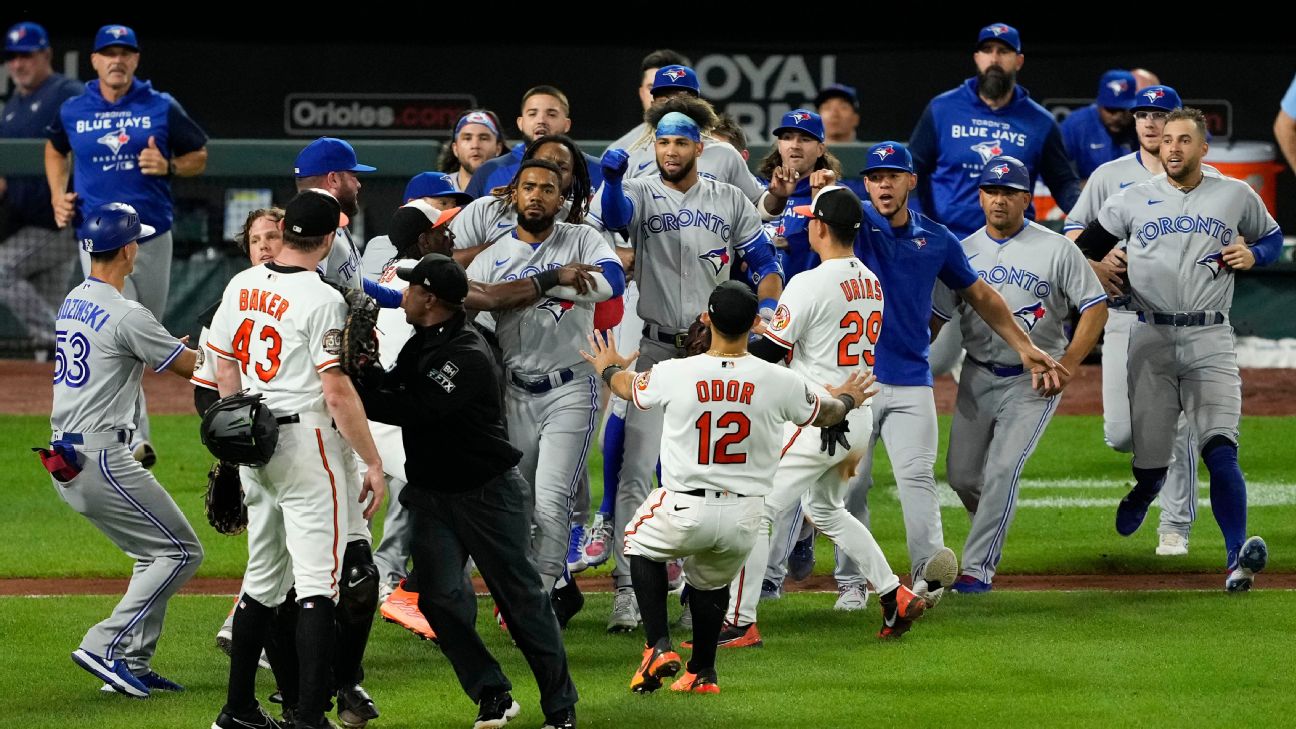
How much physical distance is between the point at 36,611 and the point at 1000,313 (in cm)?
389

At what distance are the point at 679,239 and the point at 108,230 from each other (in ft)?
7.21

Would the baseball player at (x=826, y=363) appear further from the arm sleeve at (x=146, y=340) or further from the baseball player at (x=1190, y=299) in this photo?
the arm sleeve at (x=146, y=340)

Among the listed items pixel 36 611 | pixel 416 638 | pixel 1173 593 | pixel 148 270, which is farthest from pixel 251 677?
pixel 148 270

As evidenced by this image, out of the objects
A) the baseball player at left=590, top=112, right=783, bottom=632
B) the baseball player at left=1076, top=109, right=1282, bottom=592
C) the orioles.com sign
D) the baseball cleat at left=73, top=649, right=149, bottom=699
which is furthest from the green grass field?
the orioles.com sign

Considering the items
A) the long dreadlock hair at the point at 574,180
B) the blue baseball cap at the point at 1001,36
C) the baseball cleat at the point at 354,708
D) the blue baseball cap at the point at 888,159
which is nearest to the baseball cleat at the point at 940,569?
the blue baseball cap at the point at 888,159

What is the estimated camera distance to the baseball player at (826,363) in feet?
19.9

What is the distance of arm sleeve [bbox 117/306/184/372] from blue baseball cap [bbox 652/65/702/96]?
9.53 feet

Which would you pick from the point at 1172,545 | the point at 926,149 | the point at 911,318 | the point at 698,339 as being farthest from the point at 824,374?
the point at 926,149

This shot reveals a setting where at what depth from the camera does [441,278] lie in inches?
191

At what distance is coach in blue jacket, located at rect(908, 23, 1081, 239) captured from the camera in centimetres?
873

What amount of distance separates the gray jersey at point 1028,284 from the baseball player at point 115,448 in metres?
3.25

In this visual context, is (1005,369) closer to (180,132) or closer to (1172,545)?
(1172,545)

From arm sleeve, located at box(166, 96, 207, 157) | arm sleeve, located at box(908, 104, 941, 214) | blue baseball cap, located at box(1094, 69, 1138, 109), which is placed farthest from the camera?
blue baseball cap, located at box(1094, 69, 1138, 109)

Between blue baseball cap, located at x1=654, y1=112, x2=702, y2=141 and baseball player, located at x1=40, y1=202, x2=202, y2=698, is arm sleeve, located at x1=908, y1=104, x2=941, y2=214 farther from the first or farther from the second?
baseball player, located at x1=40, y1=202, x2=202, y2=698
